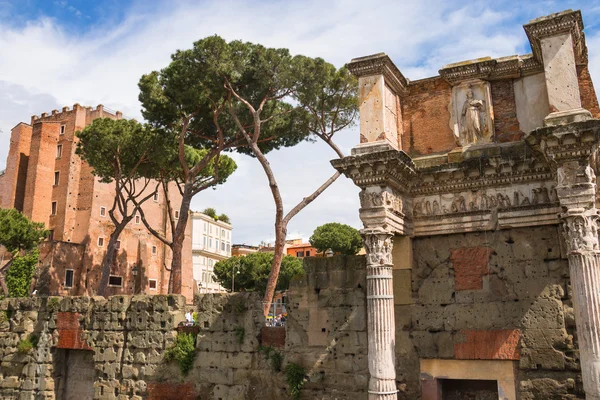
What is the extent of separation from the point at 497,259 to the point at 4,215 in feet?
95.3

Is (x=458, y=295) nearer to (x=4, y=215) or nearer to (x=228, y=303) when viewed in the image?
(x=228, y=303)

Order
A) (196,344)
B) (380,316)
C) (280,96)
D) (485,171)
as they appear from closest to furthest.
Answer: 1. (380,316)
2. (485,171)
3. (196,344)
4. (280,96)

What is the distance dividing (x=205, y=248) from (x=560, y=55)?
5247 cm

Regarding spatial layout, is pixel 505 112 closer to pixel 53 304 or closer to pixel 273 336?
pixel 273 336

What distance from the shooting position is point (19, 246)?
1215 inches

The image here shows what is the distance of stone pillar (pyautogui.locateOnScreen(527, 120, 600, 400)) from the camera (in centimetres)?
722

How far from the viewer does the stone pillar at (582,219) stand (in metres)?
7.22

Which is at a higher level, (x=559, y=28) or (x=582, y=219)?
(x=559, y=28)

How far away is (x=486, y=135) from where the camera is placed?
30.5 ft

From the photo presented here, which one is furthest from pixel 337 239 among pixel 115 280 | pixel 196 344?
pixel 196 344

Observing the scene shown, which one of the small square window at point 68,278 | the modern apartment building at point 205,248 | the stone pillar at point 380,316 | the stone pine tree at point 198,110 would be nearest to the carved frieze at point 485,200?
the stone pillar at point 380,316

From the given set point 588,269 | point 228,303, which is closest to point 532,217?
point 588,269

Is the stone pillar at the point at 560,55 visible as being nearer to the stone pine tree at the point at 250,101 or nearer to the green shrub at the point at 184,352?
the green shrub at the point at 184,352

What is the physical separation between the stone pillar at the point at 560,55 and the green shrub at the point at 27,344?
13084mm
